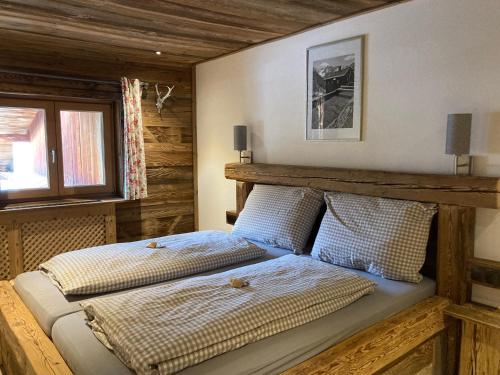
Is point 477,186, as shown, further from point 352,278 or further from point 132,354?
point 132,354

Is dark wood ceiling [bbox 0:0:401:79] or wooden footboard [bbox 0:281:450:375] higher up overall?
dark wood ceiling [bbox 0:0:401:79]

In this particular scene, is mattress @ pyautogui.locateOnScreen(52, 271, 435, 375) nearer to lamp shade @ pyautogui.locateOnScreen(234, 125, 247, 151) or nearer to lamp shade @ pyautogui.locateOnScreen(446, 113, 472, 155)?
lamp shade @ pyautogui.locateOnScreen(446, 113, 472, 155)

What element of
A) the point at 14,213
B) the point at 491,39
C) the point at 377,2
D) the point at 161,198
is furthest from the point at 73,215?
the point at 491,39

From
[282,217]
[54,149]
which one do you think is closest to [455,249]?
[282,217]

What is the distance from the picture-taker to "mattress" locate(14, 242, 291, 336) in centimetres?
175

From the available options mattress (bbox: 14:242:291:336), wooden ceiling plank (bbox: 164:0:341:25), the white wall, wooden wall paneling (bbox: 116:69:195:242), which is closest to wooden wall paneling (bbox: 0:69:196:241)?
wooden wall paneling (bbox: 116:69:195:242)

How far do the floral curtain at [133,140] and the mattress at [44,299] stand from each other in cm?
151

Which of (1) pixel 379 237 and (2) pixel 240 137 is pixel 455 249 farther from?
(2) pixel 240 137

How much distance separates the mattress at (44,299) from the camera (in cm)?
175

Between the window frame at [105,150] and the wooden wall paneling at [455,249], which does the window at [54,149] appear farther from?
the wooden wall paneling at [455,249]

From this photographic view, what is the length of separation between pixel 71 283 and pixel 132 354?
2.61 feet

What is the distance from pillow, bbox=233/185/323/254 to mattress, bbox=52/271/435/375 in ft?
2.65

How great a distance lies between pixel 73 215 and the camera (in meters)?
3.42

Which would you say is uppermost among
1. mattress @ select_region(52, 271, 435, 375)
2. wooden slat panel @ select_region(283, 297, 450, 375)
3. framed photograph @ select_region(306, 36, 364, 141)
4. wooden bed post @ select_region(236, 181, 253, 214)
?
framed photograph @ select_region(306, 36, 364, 141)
